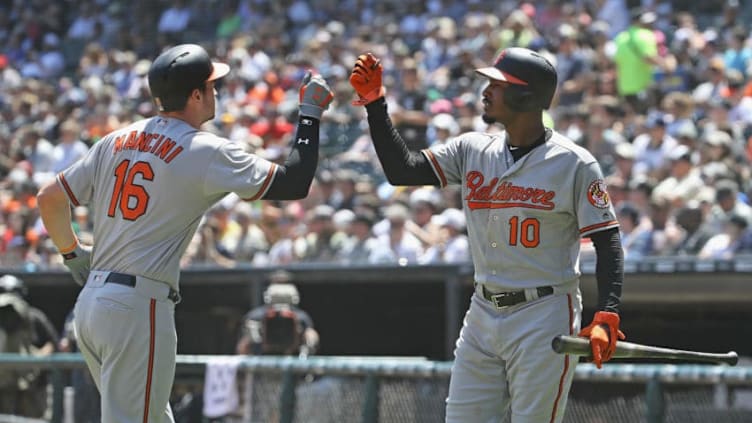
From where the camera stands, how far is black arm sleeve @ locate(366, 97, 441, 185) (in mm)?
4816

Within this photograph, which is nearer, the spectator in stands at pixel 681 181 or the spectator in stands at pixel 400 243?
the spectator in stands at pixel 681 181

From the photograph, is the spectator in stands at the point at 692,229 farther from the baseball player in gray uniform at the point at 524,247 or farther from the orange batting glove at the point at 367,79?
the orange batting glove at the point at 367,79

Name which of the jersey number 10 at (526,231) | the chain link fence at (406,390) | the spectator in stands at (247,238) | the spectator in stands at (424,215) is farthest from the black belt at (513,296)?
the spectator in stands at (247,238)

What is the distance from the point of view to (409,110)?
13047mm

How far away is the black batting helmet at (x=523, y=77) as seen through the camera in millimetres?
4680

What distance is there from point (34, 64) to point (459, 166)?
15160mm

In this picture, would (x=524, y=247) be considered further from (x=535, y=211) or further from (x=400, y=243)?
(x=400, y=243)

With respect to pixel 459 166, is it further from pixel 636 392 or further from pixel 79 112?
pixel 79 112

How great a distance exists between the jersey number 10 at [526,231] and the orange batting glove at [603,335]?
1.25ft

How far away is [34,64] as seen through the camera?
19.0 meters

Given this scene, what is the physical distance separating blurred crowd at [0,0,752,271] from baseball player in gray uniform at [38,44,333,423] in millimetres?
4813

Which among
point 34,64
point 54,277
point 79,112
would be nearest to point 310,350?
point 54,277

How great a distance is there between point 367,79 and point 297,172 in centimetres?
47

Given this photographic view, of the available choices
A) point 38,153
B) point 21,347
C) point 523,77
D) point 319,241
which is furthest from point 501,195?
point 38,153
